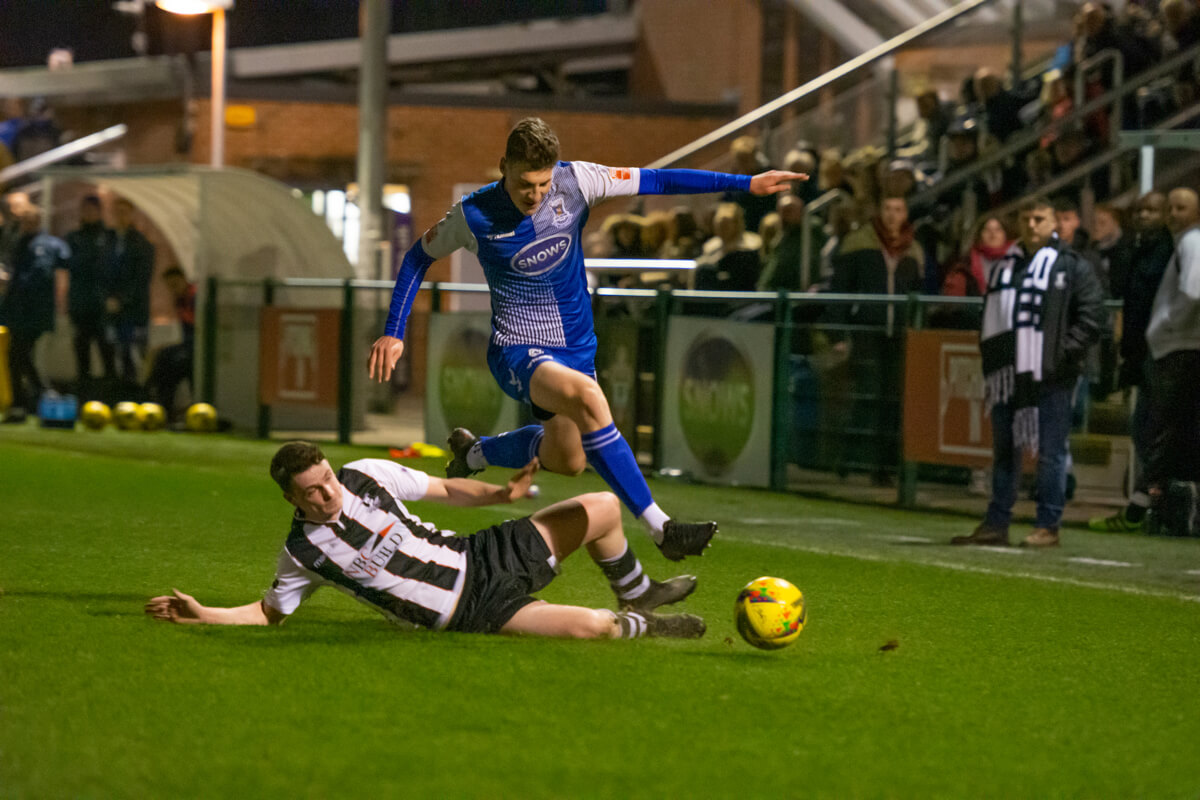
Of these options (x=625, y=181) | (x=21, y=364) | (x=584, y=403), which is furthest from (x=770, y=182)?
(x=21, y=364)

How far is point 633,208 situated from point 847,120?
2720mm

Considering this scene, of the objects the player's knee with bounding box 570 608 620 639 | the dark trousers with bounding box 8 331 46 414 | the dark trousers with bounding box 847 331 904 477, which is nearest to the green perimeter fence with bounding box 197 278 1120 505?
the dark trousers with bounding box 847 331 904 477

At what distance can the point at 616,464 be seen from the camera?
743 centimetres

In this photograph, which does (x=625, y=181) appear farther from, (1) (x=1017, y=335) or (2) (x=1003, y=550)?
(2) (x=1003, y=550)

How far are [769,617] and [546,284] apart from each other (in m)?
2.11

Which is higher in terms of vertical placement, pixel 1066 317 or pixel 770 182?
pixel 770 182

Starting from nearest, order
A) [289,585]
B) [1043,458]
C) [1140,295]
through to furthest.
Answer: [289,585] < [1043,458] < [1140,295]

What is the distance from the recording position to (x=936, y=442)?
40.2 feet

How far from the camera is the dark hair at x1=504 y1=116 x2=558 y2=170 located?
7.26 metres

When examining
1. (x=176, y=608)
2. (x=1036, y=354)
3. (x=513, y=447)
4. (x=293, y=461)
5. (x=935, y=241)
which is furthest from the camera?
(x=935, y=241)

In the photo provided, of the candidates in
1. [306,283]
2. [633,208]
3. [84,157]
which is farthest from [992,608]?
[84,157]

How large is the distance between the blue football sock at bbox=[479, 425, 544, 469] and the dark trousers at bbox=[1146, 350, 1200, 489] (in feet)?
15.9

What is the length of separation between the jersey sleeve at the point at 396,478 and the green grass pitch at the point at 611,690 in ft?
1.91

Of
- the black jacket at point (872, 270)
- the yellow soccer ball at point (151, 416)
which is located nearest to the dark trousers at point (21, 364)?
the yellow soccer ball at point (151, 416)
